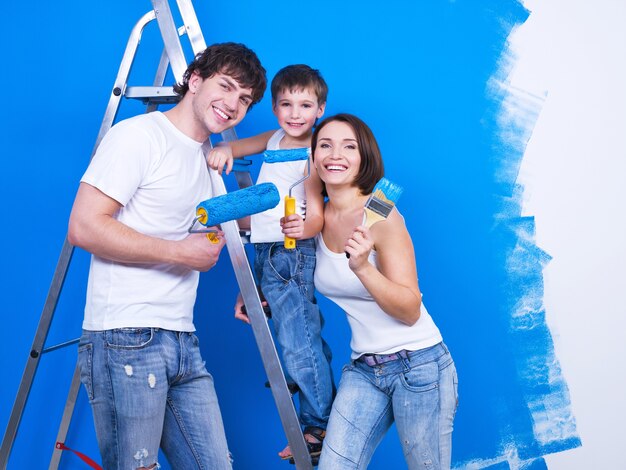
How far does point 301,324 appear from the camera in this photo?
198cm

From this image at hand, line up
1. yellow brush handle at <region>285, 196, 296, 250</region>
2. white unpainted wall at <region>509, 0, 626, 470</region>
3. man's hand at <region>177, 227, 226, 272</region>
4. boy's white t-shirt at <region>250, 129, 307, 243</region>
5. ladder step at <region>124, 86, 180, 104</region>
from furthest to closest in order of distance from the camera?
1. white unpainted wall at <region>509, 0, 626, 470</region>
2. boy's white t-shirt at <region>250, 129, 307, 243</region>
3. ladder step at <region>124, 86, 180, 104</region>
4. yellow brush handle at <region>285, 196, 296, 250</region>
5. man's hand at <region>177, 227, 226, 272</region>

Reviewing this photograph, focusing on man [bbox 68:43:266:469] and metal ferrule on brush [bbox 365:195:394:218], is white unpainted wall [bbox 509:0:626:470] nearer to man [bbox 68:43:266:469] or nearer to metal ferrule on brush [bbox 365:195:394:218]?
metal ferrule on brush [bbox 365:195:394:218]

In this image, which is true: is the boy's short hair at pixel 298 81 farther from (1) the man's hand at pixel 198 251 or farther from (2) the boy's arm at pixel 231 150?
(1) the man's hand at pixel 198 251

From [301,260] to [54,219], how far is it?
123cm

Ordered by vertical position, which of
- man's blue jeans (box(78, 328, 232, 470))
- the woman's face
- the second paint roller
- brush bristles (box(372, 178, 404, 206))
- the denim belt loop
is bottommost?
the denim belt loop

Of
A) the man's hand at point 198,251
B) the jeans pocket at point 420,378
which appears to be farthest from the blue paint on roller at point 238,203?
the jeans pocket at point 420,378

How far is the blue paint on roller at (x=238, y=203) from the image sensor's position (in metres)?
1.58

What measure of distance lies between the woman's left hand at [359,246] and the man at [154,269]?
0.35 m

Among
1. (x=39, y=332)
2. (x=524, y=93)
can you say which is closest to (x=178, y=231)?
(x=39, y=332)

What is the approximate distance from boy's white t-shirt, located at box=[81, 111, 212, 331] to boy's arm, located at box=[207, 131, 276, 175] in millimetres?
55

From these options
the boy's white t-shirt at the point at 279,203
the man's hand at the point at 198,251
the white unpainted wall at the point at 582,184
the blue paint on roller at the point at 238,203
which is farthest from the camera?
the white unpainted wall at the point at 582,184

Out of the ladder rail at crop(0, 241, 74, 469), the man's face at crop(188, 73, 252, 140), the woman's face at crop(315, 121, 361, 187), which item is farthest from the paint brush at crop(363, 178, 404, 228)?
the ladder rail at crop(0, 241, 74, 469)

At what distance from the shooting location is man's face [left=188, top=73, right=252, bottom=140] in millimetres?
1787

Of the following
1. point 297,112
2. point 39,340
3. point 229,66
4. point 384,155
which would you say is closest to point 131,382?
point 39,340
